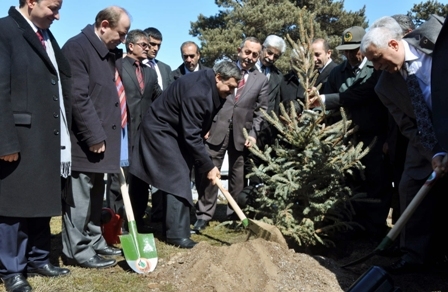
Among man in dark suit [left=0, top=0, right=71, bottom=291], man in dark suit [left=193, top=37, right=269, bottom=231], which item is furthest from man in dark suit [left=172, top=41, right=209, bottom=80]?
man in dark suit [left=0, top=0, right=71, bottom=291]

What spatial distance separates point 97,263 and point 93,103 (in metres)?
1.36

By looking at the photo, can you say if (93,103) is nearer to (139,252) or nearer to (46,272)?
(139,252)

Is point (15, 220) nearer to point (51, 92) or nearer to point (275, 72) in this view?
point (51, 92)

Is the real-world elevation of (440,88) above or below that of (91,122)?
above

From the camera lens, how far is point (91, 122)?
4594mm

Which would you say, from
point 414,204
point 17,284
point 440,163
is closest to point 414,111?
point 440,163

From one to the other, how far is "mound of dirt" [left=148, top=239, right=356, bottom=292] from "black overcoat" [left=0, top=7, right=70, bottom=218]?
112 centimetres

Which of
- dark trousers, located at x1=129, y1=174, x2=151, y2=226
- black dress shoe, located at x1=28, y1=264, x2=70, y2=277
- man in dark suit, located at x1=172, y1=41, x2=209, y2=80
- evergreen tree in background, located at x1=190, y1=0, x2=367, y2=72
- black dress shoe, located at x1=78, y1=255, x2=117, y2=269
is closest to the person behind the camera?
black dress shoe, located at x1=28, y1=264, x2=70, y2=277

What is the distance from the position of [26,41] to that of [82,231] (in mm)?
1685

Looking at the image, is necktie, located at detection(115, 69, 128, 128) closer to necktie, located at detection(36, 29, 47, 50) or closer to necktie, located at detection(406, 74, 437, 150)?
necktie, located at detection(36, 29, 47, 50)

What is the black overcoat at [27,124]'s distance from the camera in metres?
3.83

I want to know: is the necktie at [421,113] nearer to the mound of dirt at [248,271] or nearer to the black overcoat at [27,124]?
the mound of dirt at [248,271]

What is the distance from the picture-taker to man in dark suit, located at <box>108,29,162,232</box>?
21.1ft

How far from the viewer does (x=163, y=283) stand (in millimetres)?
4395
